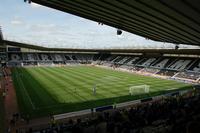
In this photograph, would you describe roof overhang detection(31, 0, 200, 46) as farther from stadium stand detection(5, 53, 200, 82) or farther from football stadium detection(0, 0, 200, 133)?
stadium stand detection(5, 53, 200, 82)

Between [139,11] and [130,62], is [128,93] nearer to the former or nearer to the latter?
[139,11]

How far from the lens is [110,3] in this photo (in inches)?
519

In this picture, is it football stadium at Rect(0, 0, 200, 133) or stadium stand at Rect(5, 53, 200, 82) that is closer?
football stadium at Rect(0, 0, 200, 133)

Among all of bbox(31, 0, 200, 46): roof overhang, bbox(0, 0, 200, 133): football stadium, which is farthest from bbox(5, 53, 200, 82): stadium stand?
bbox(31, 0, 200, 46): roof overhang

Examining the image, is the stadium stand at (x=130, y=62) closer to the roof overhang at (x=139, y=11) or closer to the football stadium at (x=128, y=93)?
the football stadium at (x=128, y=93)

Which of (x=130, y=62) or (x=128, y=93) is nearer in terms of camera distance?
(x=128, y=93)

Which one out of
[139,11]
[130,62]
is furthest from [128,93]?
[130,62]

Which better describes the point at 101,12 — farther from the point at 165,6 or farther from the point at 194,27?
the point at 194,27

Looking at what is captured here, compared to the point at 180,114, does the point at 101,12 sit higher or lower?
higher

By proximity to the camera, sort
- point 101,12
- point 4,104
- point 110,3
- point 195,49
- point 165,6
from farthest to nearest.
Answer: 1. point 195,49
2. point 4,104
3. point 101,12
4. point 110,3
5. point 165,6

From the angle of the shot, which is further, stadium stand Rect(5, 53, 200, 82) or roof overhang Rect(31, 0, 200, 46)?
stadium stand Rect(5, 53, 200, 82)

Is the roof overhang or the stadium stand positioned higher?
the roof overhang

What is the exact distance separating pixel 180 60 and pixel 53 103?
4703cm

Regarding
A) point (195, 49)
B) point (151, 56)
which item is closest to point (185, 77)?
point (195, 49)
